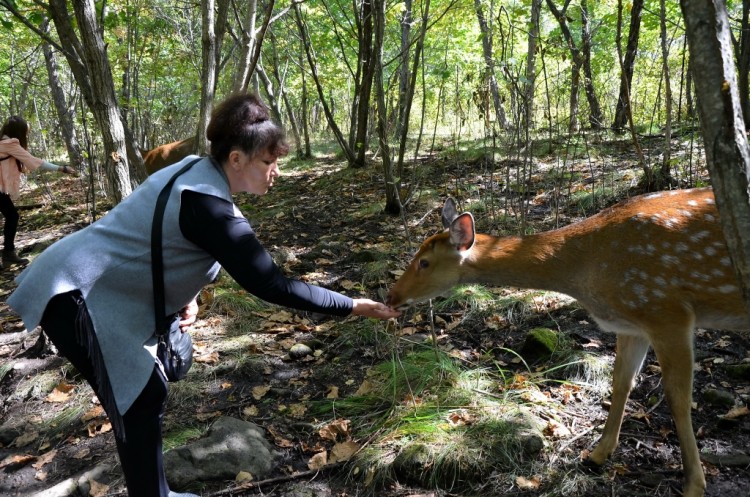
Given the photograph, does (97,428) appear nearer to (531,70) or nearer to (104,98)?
(104,98)

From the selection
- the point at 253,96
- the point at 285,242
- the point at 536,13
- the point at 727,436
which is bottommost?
the point at 727,436

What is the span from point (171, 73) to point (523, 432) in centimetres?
1894

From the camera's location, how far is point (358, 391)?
4223mm

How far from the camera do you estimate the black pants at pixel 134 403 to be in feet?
7.95

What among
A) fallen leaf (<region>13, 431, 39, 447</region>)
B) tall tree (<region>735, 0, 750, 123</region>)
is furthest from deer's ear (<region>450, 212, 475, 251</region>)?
tall tree (<region>735, 0, 750, 123</region>)

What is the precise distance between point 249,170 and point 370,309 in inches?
36.9

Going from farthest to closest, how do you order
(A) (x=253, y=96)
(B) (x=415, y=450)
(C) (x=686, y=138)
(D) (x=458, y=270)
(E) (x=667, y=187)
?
1. (C) (x=686, y=138)
2. (E) (x=667, y=187)
3. (D) (x=458, y=270)
4. (B) (x=415, y=450)
5. (A) (x=253, y=96)

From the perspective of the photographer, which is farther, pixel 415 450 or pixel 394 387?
pixel 394 387

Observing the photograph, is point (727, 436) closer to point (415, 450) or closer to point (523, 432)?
point (523, 432)

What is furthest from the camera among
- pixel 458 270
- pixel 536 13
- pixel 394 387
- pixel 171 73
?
pixel 171 73

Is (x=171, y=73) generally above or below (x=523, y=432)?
above

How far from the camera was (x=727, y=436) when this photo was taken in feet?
11.4

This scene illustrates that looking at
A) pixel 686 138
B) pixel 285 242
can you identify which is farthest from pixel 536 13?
pixel 285 242

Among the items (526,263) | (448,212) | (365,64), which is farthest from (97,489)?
(365,64)
